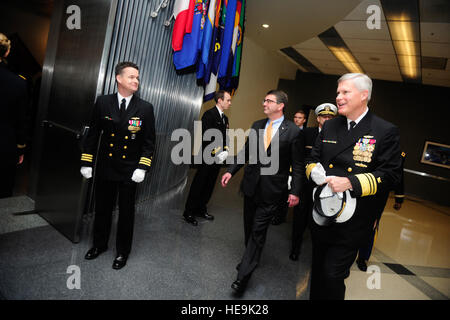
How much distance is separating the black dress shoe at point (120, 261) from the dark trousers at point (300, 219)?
5.49ft

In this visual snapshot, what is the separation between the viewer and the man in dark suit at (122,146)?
6.70 feet

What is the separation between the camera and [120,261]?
84.4 inches

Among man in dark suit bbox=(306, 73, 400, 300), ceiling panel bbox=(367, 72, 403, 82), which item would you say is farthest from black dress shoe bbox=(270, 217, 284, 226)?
ceiling panel bbox=(367, 72, 403, 82)

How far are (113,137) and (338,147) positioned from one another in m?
1.56

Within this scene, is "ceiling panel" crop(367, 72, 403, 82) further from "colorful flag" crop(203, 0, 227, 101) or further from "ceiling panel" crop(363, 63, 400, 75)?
"colorful flag" crop(203, 0, 227, 101)

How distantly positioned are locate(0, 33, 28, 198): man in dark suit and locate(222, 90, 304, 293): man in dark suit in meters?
1.71

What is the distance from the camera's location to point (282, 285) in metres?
2.34

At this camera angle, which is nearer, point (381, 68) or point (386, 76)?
→ point (381, 68)

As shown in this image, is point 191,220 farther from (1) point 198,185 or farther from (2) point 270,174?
(2) point 270,174

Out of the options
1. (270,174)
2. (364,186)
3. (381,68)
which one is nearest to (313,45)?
(381,68)

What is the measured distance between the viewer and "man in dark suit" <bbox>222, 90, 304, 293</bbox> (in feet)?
6.84

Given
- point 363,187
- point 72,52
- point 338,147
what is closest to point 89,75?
point 72,52

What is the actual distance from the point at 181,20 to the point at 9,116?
1.88 meters

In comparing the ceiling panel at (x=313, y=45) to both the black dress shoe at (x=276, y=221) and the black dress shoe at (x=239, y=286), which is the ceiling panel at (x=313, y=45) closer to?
the black dress shoe at (x=276, y=221)
